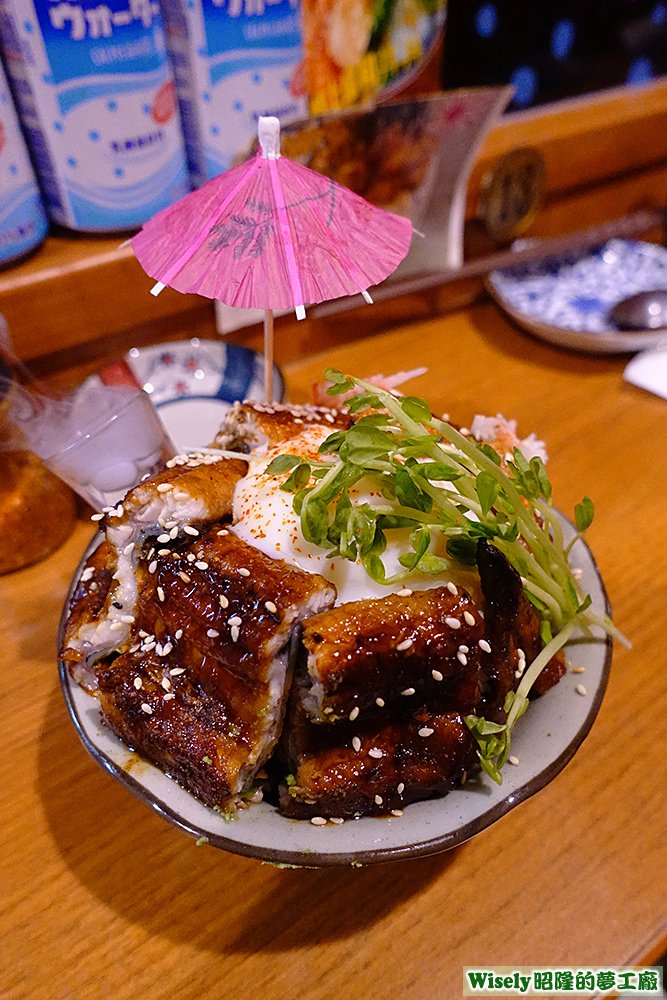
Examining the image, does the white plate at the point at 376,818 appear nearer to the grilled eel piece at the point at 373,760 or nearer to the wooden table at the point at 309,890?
the grilled eel piece at the point at 373,760

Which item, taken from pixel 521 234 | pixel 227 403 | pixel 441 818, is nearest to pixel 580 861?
pixel 441 818

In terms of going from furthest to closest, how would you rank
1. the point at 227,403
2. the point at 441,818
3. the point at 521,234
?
1. the point at 521,234
2. the point at 227,403
3. the point at 441,818

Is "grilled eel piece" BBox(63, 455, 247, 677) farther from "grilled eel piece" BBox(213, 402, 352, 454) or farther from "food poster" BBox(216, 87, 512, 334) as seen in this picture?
"food poster" BBox(216, 87, 512, 334)

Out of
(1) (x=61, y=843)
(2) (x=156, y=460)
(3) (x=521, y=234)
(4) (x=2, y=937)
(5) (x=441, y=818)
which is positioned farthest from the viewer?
(3) (x=521, y=234)

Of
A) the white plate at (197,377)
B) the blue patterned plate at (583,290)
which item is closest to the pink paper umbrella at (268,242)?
the white plate at (197,377)

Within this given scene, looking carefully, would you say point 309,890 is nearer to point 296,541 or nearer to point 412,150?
point 296,541

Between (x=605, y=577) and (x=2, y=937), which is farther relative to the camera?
(x=605, y=577)

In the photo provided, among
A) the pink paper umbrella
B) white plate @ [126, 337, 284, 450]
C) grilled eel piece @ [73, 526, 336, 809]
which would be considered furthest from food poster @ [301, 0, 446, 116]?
grilled eel piece @ [73, 526, 336, 809]

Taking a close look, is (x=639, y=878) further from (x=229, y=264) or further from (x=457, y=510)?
(x=229, y=264)
